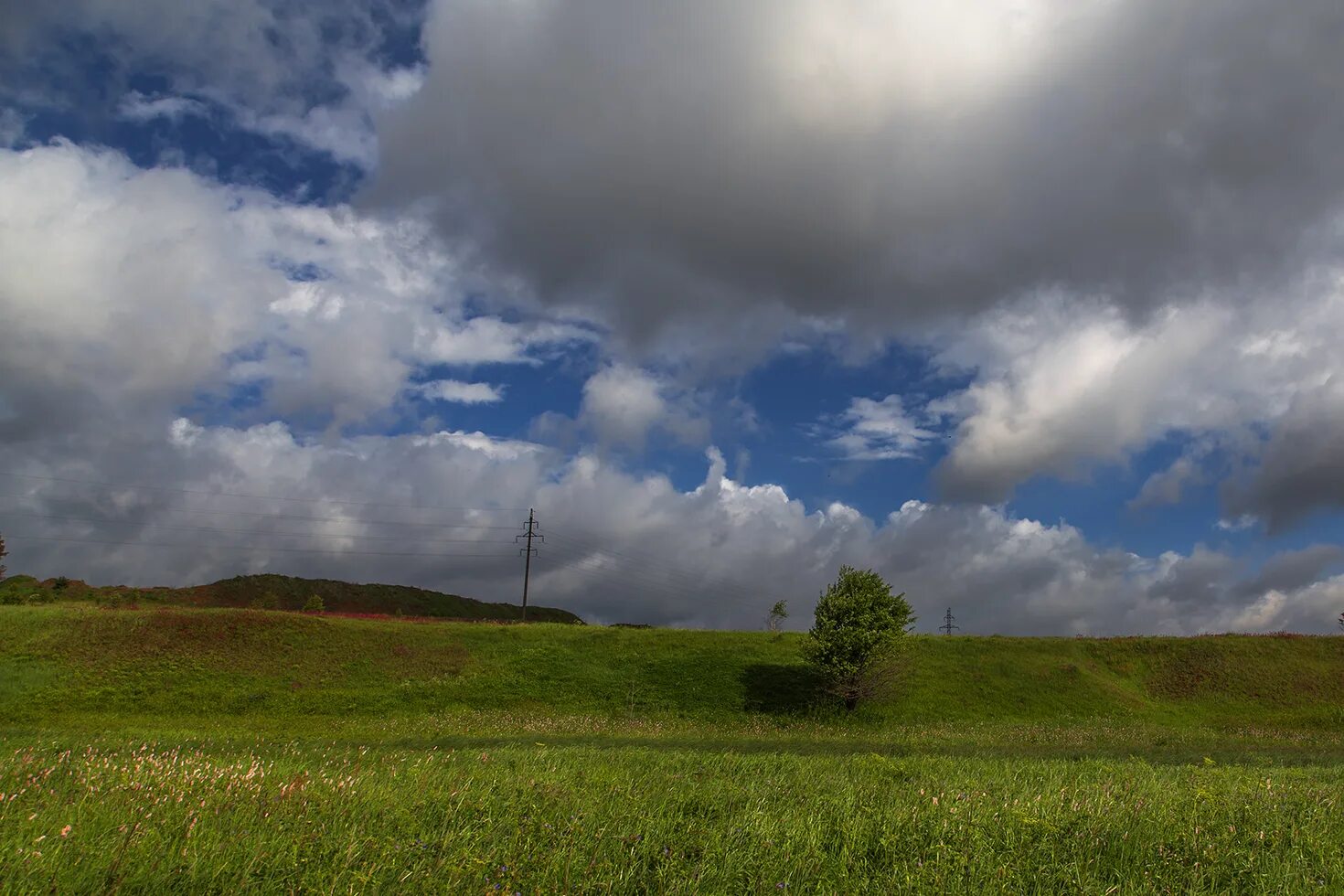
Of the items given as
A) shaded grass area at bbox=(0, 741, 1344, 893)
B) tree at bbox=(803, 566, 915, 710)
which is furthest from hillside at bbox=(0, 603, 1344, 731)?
shaded grass area at bbox=(0, 741, 1344, 893)

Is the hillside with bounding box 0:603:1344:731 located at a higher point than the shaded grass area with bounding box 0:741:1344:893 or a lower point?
lower

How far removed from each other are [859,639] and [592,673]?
18.0 meters

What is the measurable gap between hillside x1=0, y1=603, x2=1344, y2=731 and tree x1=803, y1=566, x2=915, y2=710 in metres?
1.87

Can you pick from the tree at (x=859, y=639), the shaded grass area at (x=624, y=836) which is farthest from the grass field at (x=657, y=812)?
the tree at (x=859, y=639)

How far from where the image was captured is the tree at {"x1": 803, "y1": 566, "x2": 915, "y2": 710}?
134ft

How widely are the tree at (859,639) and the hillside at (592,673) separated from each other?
6.14ft

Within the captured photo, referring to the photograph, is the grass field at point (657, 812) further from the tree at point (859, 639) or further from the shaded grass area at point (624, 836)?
the tree at point (859, 639)

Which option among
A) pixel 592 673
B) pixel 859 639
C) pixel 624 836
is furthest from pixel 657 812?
pixel 592 673

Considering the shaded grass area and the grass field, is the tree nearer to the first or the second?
the grass field

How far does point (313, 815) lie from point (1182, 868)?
8210mm

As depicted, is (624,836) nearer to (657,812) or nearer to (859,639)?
(657,812)

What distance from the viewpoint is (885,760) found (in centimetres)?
1585

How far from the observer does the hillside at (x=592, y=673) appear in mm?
41562

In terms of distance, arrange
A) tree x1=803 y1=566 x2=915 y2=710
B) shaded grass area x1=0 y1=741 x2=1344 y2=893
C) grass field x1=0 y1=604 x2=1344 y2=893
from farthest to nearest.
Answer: tree x1=803 y1=566 x2=915 y2=710 < grass field x1=0 y1=604 x2=1344 y2=893 < shaded grass area x1=0 y1=741 x2=1344 y2=893
